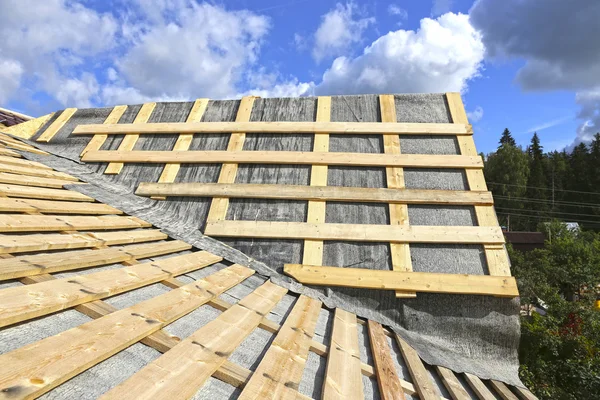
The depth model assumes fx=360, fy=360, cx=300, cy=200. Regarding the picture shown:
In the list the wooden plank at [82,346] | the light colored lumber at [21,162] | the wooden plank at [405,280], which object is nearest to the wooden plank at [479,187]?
the wooden plank at [405,280]

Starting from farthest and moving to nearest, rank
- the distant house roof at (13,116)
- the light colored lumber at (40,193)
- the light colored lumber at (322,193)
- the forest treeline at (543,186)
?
the forest treeline at (543,186)
the distant house roof at (13,116)
the light colored lumber at (322,193)
the light colored lumber at (40,193)

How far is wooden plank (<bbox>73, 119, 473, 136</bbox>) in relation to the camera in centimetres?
390

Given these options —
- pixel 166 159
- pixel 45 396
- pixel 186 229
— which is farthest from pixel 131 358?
pixel 166 159

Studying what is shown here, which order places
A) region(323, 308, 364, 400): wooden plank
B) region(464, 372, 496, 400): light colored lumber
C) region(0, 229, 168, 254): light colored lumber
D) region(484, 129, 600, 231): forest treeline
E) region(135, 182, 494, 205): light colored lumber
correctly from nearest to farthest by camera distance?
1. region(323, 308, 364, 400): wooden plank
2. region(0, 229, 168, 254): light colored lumber
3. region(464, 372, 496, 400): light colored lumber
4. region(135, 182, 494, 205): light colored lumber
5. region(484, 129, 600, 231): forest treeline

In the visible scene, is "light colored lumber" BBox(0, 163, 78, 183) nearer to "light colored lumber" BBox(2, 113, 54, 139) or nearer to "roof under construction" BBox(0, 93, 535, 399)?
"roof under construction" BBox(0, 93, 535, 399)

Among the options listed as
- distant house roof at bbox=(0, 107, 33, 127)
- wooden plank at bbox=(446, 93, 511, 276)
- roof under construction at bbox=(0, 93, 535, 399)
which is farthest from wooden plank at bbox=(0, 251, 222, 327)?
distant house roof at bbox=(0, 107, 33, 127)

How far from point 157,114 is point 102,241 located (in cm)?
255

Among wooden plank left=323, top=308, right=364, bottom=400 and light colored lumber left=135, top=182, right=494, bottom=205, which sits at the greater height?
light colored lumber left=135, top=182, right=494, bottom=205

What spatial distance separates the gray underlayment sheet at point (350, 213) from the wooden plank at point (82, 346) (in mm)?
1366

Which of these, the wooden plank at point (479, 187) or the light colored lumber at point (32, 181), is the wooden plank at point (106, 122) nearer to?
the light colored lumber at point (32, 181)

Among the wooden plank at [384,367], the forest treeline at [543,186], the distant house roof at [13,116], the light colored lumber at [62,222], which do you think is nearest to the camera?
the wooden plank at [384,367]

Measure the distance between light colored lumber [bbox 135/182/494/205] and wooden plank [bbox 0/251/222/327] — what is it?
1.29 meters

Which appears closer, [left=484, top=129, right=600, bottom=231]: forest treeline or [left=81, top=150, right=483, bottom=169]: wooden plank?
[left=81, top=150, right=483, bottom=169]: wooden plank

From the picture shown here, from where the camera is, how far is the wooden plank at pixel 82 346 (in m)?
1.12
